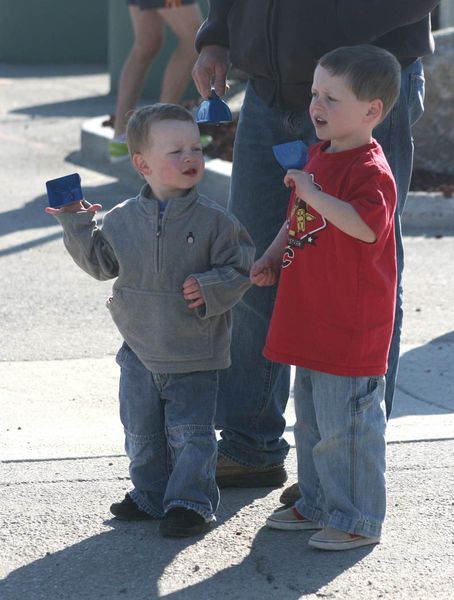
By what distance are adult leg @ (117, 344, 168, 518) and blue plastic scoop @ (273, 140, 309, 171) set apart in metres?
0.74

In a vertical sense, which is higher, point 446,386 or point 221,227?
point 221,227

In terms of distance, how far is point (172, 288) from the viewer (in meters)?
3.59

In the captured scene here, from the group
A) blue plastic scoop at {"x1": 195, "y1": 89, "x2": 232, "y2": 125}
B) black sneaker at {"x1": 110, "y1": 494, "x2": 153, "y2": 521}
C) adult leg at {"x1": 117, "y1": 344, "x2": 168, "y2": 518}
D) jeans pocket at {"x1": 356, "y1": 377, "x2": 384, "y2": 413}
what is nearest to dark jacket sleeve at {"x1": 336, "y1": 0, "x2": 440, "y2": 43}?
blue plastic scoop at {"x1": 195, "y1": 89, "x2": 232, "y2": 125}

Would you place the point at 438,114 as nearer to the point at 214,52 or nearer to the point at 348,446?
the point at 214,52

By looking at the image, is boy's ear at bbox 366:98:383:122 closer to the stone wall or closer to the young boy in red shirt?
the young boy in red shirt

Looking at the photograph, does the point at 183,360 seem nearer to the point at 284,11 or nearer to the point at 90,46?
the point at 284,11

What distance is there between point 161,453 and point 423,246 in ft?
12.1

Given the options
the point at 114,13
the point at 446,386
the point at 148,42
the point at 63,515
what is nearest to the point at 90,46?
the point at 114,13

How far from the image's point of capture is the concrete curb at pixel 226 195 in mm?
7629

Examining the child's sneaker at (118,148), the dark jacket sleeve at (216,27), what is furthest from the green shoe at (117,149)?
the dark jacket sleeve at (216,27)

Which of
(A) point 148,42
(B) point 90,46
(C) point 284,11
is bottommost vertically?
(B) point 90,46

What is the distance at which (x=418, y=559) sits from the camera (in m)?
3.49

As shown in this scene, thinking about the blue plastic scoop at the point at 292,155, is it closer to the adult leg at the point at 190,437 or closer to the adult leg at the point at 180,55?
the adult leg at the point at 190,437

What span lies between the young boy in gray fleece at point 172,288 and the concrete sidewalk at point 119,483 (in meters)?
0.21
